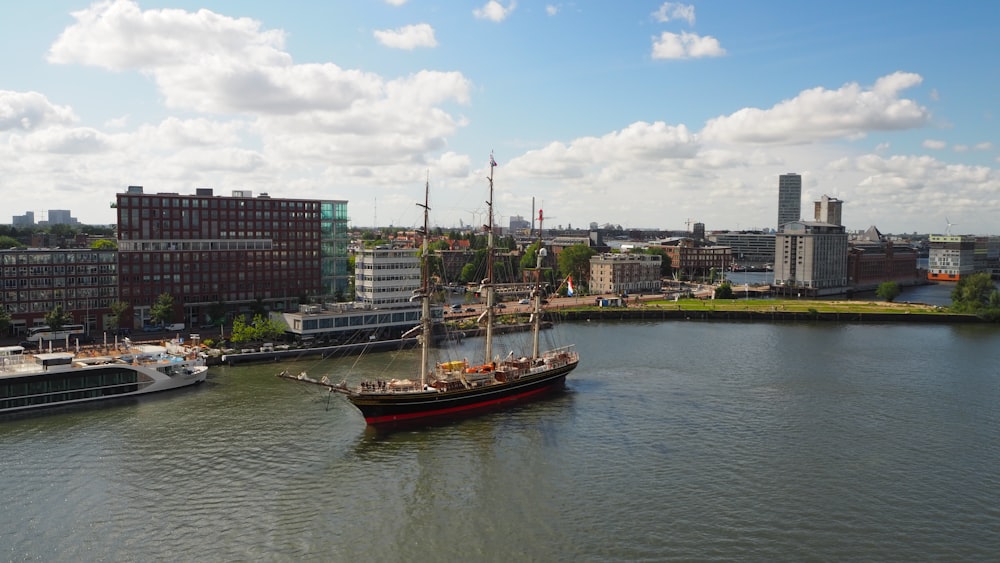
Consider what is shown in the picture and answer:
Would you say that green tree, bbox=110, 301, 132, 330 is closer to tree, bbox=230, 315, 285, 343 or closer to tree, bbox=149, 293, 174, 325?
tree, bbox=149, 293, 174, 325

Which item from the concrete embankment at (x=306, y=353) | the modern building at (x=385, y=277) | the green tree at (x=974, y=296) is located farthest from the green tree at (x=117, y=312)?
the green tree at (x=974, y=296)

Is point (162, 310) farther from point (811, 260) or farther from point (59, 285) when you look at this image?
point (811, 260)

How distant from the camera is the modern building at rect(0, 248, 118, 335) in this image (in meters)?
66.2

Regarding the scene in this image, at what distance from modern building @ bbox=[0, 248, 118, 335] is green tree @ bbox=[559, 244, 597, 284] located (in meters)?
82.7

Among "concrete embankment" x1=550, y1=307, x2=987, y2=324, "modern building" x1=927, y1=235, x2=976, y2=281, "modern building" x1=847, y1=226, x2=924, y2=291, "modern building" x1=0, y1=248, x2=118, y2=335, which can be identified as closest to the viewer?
"modern building" x1=0, y1=248, x2=118, y2=335

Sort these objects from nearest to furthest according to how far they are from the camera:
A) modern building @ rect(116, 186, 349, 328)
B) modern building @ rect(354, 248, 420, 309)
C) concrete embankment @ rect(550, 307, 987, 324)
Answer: modern building @ rect(116, 186, 349, 328), modern building @ rect(354, 248, 420, 309), concrete embankment @ rect(550, 307, 987, 324)

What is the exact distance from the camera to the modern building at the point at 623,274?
13088 centimetres

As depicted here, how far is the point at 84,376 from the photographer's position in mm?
46469

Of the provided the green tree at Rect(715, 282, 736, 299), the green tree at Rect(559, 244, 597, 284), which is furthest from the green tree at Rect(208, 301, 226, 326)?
the green tree at Rect(715, 282, 736, 299)

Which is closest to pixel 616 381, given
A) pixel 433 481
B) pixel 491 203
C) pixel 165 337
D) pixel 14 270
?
pixel 491 203

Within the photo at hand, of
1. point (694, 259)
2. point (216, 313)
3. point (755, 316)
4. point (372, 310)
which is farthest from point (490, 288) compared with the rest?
point (694, 259)

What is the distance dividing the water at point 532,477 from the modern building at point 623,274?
76.1m

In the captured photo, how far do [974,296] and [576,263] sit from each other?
206 feet

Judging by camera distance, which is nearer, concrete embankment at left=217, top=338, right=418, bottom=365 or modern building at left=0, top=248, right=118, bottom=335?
concrete embankment at left=217, top=338, right=418, bottom=365
